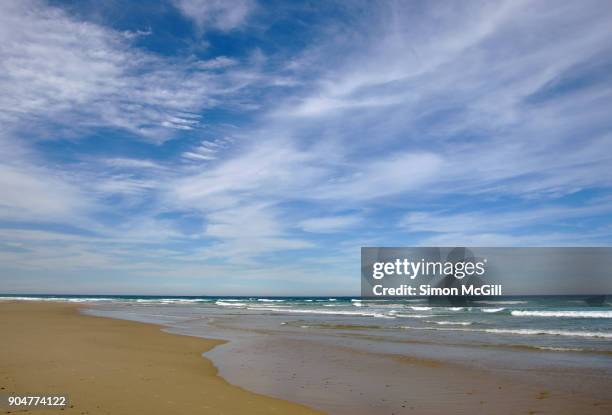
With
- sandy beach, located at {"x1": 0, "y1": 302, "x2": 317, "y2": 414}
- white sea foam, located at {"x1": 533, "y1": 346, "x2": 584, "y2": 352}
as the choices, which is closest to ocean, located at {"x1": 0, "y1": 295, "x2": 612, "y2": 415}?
white sea foam, located at {"x1": 533, "y1": 346, "x2": 584, "y2": 352}

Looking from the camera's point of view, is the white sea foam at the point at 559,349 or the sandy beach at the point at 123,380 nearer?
the sandy beach at the point at 123,380

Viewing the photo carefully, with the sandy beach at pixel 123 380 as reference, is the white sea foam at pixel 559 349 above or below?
below

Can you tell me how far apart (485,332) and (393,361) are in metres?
13.3

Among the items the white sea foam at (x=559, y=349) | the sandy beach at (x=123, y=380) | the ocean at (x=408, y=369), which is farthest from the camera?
the white sea foam at (x=559, y=349)

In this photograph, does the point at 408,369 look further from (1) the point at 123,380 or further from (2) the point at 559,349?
(2) the point at 559,349

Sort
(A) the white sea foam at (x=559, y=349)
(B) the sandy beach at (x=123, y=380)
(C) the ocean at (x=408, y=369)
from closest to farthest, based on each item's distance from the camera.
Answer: (B) the sandy beach at (x=123, y=380)
(C) the ocean at (x=408, y=369)
(A) the white sea foam at (x=559, y=349)

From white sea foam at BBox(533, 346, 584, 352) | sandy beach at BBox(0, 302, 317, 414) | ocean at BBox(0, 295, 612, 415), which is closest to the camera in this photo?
sandy beach at BBox(0, 302, 317, 414)

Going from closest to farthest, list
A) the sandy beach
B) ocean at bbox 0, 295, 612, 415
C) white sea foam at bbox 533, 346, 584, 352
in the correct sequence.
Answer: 1. the sandy beach
2. ocean at bbox 0, 295, 612, 415
3. white sea foam at bbox 533, 346, 584, 352

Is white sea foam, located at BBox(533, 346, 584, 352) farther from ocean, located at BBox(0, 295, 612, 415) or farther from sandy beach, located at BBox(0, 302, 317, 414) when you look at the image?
sandy beach, located at BBox(0, 302, 317, 414)

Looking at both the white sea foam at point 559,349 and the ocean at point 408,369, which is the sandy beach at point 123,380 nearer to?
the ocean at point 408,369

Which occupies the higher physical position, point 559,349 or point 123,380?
point 123,380

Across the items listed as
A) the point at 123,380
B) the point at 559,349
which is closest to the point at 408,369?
the point at 123,380

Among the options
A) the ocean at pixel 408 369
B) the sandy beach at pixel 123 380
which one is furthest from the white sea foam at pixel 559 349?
the sandy beach at pixel 123 380

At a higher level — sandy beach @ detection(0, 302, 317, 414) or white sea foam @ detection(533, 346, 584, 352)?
sandy beach @ detection(0, 302, 317, 414)
